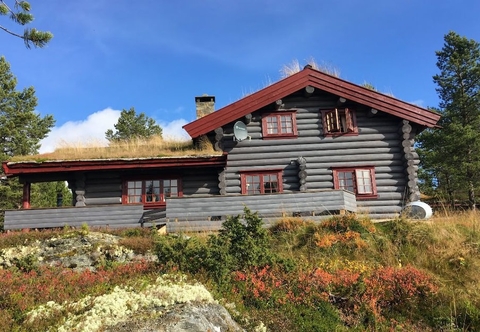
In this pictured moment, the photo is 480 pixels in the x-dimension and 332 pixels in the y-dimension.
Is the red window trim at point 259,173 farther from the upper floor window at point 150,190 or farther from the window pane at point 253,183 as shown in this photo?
the upper floor window at point 150,190

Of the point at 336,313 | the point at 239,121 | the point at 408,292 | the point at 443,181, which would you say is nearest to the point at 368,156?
the point at 239,121

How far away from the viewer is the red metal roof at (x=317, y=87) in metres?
17.6

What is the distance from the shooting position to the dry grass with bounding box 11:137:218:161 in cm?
1661

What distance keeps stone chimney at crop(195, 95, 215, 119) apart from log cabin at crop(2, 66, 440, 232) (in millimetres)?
3009

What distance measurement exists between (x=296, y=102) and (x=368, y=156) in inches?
167

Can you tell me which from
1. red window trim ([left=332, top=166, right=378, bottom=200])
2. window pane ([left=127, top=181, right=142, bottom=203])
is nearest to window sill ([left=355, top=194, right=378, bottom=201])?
red window trim ([left=332, top=166, right=378, bottom=200])

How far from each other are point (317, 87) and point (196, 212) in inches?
328

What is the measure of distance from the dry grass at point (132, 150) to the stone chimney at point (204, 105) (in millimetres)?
2141

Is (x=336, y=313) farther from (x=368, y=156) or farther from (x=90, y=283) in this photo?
(x=368, y=156)

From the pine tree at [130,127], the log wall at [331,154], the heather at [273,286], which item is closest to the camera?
the heather at [273,286]

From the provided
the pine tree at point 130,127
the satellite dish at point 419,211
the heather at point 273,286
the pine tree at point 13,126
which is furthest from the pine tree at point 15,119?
the satellite dish at point 419,211

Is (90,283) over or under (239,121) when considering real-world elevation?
under

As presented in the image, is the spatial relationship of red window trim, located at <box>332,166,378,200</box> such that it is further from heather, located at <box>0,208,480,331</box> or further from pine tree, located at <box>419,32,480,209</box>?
pine tree, located at <box>419,32,480,209</box>

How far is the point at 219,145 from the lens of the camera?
1780 centimetres
